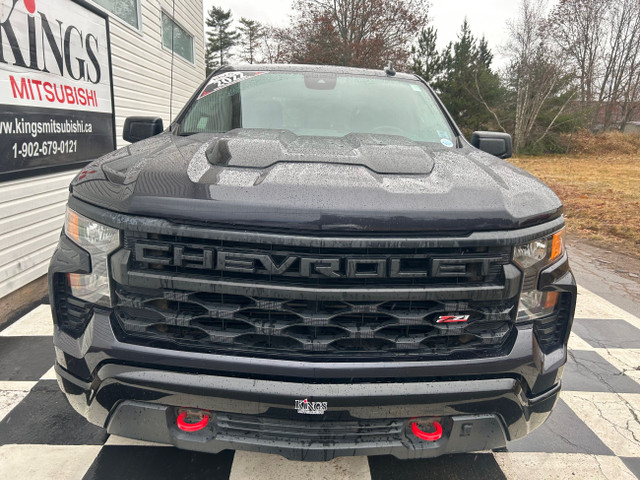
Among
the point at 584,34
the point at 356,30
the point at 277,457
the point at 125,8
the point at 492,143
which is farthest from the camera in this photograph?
the point at 584,34

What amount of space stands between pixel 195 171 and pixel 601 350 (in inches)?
125

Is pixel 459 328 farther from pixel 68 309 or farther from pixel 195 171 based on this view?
pixel 68 309

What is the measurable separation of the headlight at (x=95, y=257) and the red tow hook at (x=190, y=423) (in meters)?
0.47

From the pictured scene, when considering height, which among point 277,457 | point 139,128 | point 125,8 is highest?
point 125,8

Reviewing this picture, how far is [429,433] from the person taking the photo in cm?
153

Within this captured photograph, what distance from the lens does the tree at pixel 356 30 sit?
22219mm

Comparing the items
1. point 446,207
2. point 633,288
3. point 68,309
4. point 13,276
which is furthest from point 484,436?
point 633,288

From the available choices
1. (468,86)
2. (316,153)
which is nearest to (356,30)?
(468,86)

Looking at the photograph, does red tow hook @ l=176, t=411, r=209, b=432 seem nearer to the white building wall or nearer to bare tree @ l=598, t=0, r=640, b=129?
the white building wall

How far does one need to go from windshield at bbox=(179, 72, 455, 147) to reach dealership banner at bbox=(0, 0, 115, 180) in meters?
1.84

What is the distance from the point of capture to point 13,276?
3557 millimetres

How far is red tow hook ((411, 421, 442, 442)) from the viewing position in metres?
1.51

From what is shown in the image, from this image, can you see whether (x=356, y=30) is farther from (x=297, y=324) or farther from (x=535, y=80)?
(x=297, y=324)

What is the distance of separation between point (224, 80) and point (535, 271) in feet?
7.59
